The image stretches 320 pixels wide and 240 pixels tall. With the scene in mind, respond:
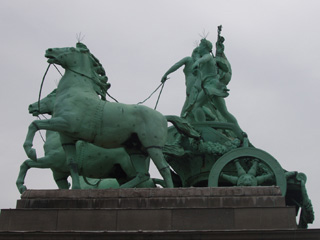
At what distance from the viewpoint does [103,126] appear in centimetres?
1496

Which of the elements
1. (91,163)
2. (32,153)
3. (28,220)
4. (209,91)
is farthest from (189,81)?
(28,220)

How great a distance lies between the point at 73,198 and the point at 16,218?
1197 mm

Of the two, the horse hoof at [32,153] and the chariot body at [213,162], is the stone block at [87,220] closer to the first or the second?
the horse hoof at [32,153]

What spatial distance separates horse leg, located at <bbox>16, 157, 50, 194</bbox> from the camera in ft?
52.1

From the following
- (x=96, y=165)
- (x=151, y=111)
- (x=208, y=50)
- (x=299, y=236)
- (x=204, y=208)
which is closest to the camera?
(x=299, y=236)

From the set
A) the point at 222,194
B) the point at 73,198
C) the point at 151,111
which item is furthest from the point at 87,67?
the point at 222,194

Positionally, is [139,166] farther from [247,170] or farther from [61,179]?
[247,170]

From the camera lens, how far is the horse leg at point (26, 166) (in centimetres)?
1587

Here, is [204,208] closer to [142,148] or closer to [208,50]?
[142,148]

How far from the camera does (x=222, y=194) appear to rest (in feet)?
45.2

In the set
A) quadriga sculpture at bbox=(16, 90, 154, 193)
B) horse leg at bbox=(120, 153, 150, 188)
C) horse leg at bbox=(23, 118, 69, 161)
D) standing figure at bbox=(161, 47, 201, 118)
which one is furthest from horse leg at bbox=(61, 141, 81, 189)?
standing figure at bbox=(161, 47, 201, 118)

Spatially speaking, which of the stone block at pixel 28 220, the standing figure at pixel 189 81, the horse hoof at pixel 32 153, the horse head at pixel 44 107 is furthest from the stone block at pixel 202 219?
the standing figure at pixel 189 81

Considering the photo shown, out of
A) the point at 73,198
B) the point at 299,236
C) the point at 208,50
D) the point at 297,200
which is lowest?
the point at 299,236

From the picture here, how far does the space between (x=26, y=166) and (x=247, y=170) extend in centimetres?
549
